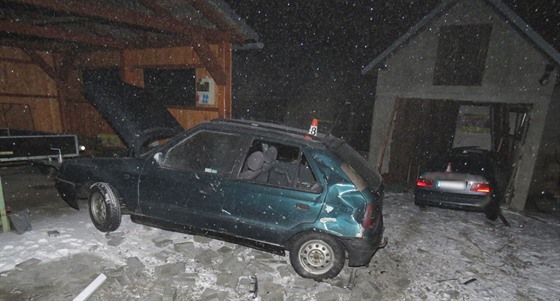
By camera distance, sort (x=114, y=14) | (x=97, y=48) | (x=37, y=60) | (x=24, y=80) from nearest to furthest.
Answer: (x=114, y=14) → (x=97, y=48) → (x=37, y=60) → (x=24, y=80)

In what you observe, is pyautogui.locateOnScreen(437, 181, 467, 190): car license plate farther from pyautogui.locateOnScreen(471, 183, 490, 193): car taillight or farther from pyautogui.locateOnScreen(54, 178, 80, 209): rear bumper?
pyautogui.locateOnScreen(54, 178, 80, 209): rear bumper

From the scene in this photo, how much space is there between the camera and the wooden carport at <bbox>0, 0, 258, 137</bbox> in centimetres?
643

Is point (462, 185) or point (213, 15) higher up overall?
point (213, 15)

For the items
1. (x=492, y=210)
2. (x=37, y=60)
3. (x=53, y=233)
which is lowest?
(x=53, y=233)

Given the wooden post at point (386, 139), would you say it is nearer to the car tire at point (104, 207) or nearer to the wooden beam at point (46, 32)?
the car tire at point (104, 207)

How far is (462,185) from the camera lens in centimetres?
614

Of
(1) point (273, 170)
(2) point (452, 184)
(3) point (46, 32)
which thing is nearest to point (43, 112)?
(3) point (46, 32)

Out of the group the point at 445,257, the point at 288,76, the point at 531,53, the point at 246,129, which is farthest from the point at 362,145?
the point at 246,129

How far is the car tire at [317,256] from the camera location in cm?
382

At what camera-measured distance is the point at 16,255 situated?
403 cm

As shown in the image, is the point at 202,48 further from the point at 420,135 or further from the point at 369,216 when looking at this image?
the point at 420,135

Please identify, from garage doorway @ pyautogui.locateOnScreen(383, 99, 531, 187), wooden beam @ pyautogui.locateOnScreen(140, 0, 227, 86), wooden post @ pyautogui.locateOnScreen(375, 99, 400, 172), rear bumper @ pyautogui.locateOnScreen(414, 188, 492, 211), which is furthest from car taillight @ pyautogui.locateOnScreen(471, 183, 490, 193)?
wooden beam @ pyautogui.locateOnScreen(140, 0, 227, 86)

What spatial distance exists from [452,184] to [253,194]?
4.55 metres

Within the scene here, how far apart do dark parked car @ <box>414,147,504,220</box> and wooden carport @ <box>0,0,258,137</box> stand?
5056 mm
